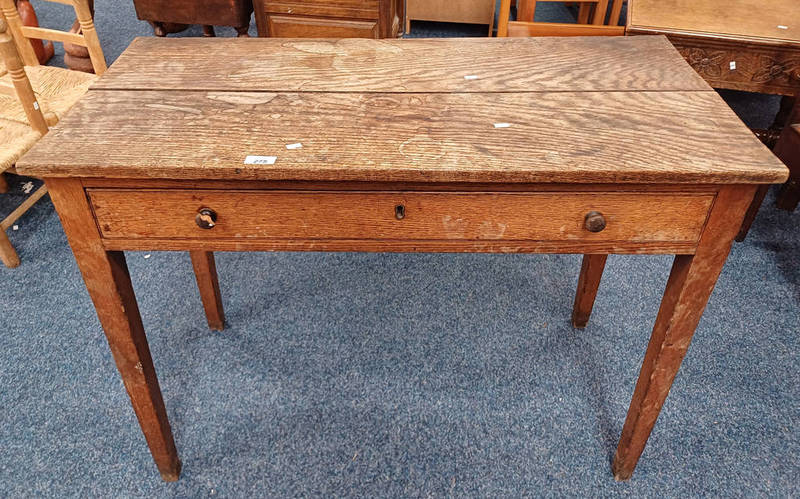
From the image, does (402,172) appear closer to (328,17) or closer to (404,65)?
(404,65)

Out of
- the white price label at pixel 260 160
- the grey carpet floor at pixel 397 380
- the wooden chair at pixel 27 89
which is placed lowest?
the grey carpet floor at pixel 397 380

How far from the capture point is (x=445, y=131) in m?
1.10

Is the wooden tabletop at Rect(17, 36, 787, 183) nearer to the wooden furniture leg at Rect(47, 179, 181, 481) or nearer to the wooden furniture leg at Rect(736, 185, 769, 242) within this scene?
the wooden furniture leg at Rect(47, 179, 181, 481)

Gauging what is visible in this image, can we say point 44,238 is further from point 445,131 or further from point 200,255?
point 445,131

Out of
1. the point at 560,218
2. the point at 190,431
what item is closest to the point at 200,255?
the point at 190,431

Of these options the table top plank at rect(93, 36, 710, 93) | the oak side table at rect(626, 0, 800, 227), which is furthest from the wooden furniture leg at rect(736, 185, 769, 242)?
the table top plank at rect(93, 36, 710, 93)

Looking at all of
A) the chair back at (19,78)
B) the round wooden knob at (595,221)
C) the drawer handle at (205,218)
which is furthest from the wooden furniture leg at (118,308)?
the chair back at (19,78)

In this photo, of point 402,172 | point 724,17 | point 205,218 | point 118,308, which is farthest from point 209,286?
point 724,17

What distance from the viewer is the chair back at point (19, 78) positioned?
1752 millimetres

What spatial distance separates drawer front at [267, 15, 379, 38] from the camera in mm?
2912

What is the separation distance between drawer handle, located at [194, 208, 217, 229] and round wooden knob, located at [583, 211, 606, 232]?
0.67 m

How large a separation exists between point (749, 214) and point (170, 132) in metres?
2.11

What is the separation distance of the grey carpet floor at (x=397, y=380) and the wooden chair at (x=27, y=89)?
415 millimetres

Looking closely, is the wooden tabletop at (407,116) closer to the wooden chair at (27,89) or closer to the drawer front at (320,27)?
the wooden chair at (27,89)
